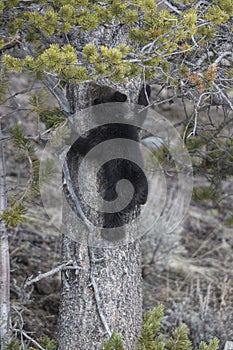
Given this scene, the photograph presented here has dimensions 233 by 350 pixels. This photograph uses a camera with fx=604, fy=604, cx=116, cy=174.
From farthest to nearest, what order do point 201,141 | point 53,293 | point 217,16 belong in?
point 53,293 → point 201,141 → point 217,16

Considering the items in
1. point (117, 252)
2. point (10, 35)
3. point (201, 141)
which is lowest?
point (117, 252)

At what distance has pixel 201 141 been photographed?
527 cm

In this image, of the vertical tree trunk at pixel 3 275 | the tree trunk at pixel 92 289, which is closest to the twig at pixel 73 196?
the tree trunk at pixel 92 289

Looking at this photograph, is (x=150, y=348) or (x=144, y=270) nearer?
(x=150, y=348)

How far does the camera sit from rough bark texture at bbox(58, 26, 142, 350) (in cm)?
406

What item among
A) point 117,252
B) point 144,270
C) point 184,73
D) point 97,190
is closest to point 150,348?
point 117,252

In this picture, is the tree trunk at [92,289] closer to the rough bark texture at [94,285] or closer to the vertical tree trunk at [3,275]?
the rough bark texture at [94,285]

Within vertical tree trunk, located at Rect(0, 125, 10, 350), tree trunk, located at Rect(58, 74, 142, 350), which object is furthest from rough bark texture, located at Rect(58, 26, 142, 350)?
vertical tree trunk, located at Rect(0, 125, 10, 350)

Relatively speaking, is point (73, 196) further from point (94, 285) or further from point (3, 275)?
point (3, 275)

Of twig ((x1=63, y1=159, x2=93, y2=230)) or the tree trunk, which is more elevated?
twig ((x1=63, y1=159, x2=93, y2=230))

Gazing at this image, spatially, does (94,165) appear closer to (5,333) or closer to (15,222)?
(15,222)

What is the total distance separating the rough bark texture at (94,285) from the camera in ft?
13.3

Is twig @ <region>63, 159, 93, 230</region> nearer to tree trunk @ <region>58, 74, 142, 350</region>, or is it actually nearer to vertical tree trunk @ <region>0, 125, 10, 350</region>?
tree trunk @ <region>58, 74, 142, 350</region>

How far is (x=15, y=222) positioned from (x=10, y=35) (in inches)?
45.2
